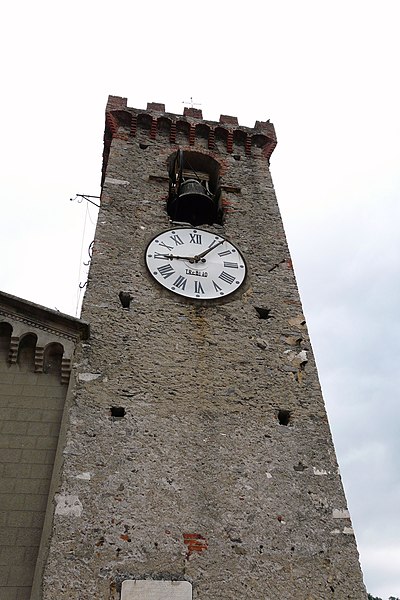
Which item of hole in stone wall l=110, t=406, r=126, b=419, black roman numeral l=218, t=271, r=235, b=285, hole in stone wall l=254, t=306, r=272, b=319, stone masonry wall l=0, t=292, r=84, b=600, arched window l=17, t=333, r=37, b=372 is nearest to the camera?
stone masonry wall l=0, t=292, r=84, b=600

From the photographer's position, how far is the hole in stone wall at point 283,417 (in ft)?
19.0

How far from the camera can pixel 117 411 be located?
5516mm

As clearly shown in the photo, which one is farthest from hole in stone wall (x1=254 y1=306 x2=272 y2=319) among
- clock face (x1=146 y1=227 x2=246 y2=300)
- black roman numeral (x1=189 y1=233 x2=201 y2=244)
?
black roman numeral (x1=189 y1=233 x2=201 y2=244)

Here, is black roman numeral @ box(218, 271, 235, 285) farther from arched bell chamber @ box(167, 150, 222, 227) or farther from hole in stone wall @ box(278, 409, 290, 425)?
hole in stone wall @ box(278, 409, 290, 425)

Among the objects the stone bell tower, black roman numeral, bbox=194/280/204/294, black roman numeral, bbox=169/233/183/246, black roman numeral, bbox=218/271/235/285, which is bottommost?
the stone bell tower

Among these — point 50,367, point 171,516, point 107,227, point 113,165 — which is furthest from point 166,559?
point 113,165

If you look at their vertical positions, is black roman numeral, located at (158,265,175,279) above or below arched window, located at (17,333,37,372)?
above

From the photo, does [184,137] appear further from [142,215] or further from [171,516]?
[171,516]

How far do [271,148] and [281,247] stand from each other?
2.77 meters

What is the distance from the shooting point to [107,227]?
746 cm

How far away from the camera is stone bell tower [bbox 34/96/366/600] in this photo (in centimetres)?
464

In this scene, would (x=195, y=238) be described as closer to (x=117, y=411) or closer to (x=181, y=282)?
(x=181, y=282)

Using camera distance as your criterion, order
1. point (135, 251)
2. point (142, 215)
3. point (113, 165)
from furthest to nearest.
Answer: point (113, 165) → point (142, 215) → point (135, 251)

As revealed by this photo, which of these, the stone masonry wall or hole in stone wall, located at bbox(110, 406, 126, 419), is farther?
hole in stone wall, located at bbox(110, 406, 126, 419)
